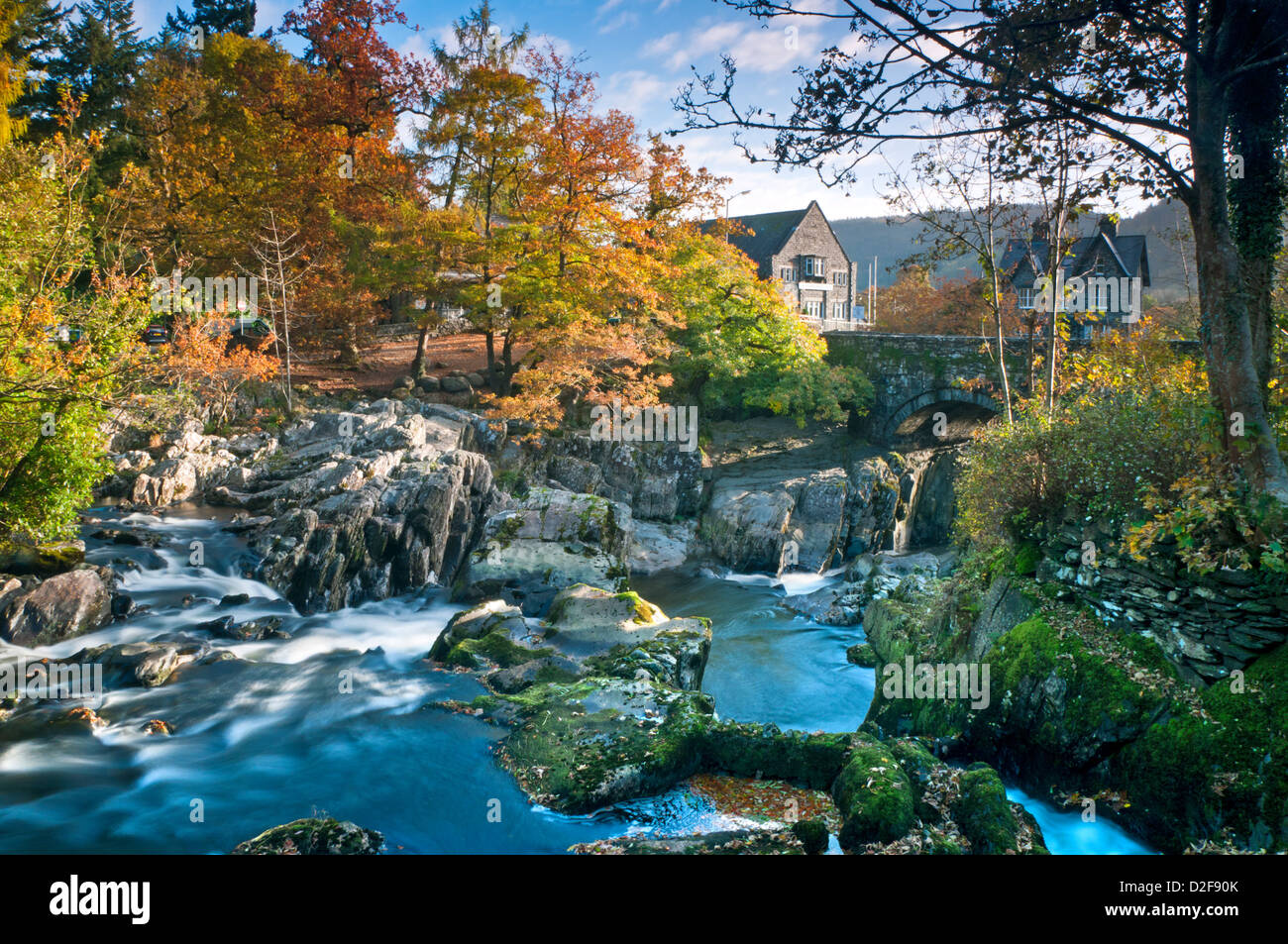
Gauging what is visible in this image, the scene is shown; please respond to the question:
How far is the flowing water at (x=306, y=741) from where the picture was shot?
780 centimetres

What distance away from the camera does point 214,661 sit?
1262 cm

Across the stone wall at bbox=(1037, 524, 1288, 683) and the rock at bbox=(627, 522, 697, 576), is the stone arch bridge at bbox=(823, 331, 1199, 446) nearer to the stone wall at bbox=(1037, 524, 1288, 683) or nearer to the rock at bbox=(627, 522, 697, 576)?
the rock at bbox=(627, 522, 697, 576)

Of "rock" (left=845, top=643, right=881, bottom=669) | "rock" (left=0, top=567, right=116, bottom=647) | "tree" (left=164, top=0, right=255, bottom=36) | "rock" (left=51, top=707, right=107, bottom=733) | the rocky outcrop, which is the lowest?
"rock" (left=845, top=643, right=881, bottom=669)

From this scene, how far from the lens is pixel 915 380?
2898 centimetres

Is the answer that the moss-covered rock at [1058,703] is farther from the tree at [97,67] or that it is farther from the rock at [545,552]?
the tree at [97,67]

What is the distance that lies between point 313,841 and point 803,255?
4838 cm

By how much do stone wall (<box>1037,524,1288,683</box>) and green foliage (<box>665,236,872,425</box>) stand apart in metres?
18.4

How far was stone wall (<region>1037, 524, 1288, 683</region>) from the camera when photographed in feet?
23.4

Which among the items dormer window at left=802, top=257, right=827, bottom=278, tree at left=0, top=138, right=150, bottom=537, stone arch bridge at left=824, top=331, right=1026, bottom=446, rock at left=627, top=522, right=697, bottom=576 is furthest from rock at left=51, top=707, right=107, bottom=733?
dormer window at left=802, top=257, right=827, bottom=278

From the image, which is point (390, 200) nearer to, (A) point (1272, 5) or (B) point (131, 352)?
(B) point (131, 352)

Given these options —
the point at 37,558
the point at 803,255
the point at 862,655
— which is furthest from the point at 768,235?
the point at 37,558

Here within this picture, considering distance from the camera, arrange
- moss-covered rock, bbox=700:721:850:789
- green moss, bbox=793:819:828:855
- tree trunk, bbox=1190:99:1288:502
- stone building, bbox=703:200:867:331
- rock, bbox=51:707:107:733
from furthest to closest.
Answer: stone building, bbox=703:200:867:331 < rock, bbox=51:707:107:733 < moss-covered rock, bbox=700:721:850:789 < tree trunk, bbox=1190:99:1288:502 < green moss, bbox=793:819:828:855

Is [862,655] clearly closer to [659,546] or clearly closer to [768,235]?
[659,546]

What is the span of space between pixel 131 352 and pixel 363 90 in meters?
17.1
